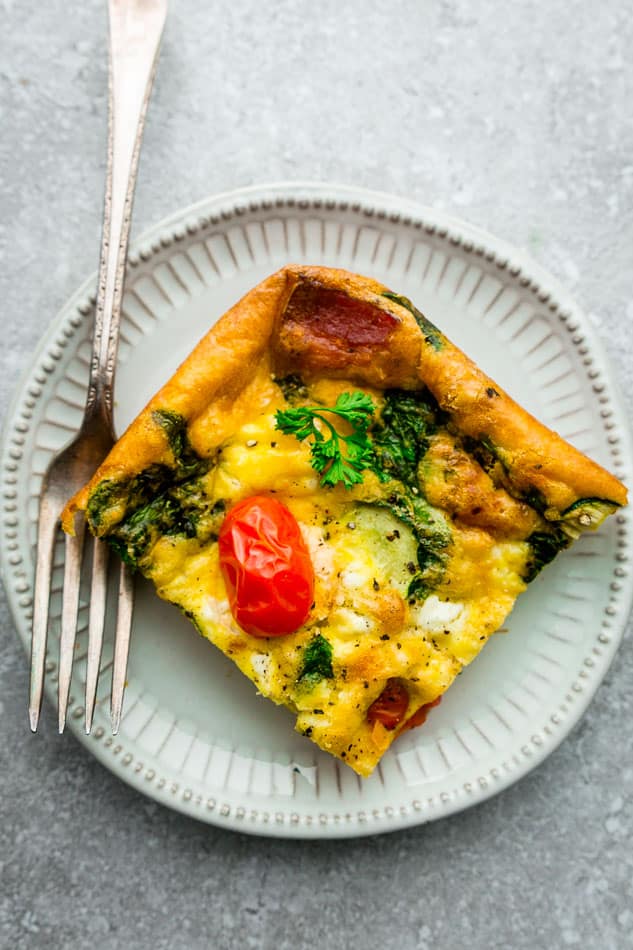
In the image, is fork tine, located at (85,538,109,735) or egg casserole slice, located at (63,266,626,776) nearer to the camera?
egg casserole slice, located at (63,266,626,776)

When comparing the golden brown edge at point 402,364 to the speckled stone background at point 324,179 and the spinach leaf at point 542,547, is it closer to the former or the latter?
the spinach leaf at point 542,547

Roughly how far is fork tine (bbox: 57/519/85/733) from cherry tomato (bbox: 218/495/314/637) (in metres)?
0.60

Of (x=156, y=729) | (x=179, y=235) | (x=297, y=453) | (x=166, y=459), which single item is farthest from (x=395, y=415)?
(x=156, y=729)

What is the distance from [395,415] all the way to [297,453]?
0.38m

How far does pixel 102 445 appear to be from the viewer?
10.2 feet

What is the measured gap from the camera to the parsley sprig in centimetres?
271

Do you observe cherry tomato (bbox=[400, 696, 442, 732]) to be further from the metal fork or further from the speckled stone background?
the metal fork

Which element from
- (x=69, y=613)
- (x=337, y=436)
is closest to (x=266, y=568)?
(x=337, y=436)

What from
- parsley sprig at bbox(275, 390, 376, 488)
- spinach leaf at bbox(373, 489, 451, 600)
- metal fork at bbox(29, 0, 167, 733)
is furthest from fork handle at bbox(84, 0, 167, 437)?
spinach leaf at bbox(373, 489, 451, 600)

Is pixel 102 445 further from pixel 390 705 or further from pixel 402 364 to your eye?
pixel 390 705

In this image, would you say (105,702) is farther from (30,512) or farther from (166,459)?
(166,459)

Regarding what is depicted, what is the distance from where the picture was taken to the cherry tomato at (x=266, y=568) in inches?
105

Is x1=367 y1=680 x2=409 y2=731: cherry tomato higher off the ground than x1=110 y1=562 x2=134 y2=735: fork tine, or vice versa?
x1=367 y1=680 x2=409 y2=731: cherry tomato

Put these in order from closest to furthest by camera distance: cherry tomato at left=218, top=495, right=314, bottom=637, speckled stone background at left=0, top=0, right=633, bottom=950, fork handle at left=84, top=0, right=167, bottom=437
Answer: cherry tomato at left=218, top=495, right=314, bottom=637, fork handle at left=84, top=0, right=167, bottom=437, speckled stone background at left=0, top=0, right=633, bottom=950
